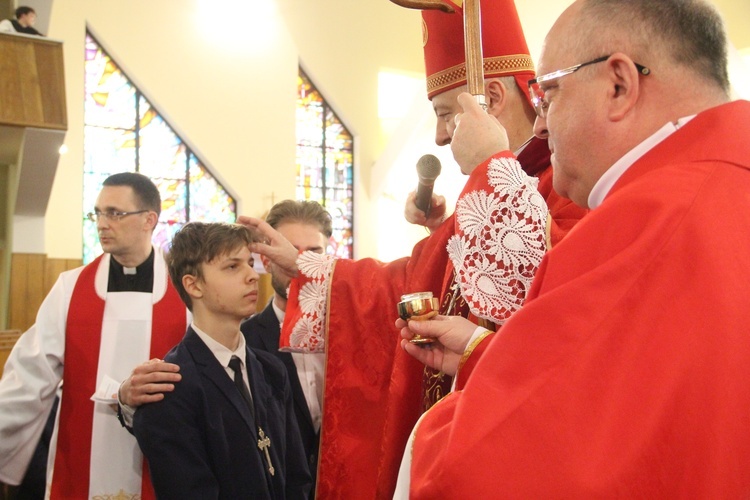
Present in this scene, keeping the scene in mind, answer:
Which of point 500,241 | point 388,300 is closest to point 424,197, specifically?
point 388,300

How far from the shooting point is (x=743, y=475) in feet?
3.19

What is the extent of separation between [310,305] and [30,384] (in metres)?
1.34

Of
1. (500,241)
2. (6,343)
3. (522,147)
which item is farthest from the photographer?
(6,343)

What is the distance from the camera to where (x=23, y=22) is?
919cm

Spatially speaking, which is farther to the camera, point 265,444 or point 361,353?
point 265,444

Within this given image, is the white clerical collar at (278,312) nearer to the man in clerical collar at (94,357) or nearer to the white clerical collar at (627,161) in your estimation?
the man in clerical collar at (94,357)

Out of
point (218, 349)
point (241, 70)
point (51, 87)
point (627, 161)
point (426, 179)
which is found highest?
point (241, 70)

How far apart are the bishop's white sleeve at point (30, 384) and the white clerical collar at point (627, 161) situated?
2542mm

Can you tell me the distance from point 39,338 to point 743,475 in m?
2.90

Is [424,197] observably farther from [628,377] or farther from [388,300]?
[628,377]

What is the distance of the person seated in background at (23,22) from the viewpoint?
8.80 meters

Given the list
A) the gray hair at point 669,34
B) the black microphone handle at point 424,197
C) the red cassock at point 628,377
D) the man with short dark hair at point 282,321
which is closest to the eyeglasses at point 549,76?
the gray hair at point 669,34

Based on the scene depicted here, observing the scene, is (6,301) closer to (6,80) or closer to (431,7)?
(6,80)

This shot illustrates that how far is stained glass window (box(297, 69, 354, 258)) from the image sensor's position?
1486 cm
